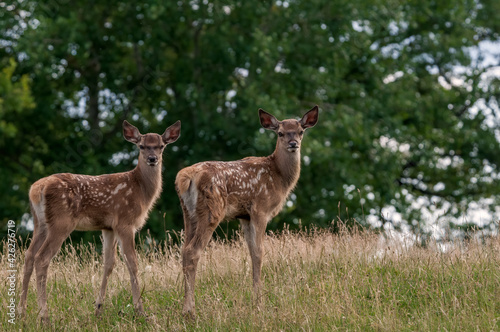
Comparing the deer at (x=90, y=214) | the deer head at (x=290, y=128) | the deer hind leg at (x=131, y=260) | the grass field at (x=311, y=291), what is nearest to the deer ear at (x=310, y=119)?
the deer head at (x=290, y=128)

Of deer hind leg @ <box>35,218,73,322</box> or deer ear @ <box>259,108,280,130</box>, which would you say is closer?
deer hind leg @ <box>35,218,73,322</box>

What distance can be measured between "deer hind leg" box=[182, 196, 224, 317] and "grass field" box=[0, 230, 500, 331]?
301 mm

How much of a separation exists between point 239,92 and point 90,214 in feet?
33.2

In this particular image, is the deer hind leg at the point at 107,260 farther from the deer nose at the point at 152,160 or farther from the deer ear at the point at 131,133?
the deer ear at the point at 131,133

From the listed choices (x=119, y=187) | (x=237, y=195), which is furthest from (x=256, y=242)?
(x=119, y=187)

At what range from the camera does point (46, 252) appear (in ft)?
25.5

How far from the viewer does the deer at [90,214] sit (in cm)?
780

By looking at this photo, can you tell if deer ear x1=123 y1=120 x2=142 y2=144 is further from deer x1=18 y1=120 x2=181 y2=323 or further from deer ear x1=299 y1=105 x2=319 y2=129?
deer ear x1=299 y1=105 x2=319 y2=129

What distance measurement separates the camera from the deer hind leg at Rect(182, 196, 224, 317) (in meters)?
7.64

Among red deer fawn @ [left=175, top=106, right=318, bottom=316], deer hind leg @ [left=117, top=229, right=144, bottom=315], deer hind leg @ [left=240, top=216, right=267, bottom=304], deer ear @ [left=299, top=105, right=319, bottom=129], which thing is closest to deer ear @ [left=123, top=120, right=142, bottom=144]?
red deer fawn @ [left=175, top=106, right=318, bottom=316]

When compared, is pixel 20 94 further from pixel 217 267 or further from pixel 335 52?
pixel 217 267

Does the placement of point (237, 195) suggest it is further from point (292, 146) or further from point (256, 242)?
point (292, 146)

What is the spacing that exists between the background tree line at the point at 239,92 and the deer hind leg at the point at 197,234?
793 cm

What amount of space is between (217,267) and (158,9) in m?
9.50
